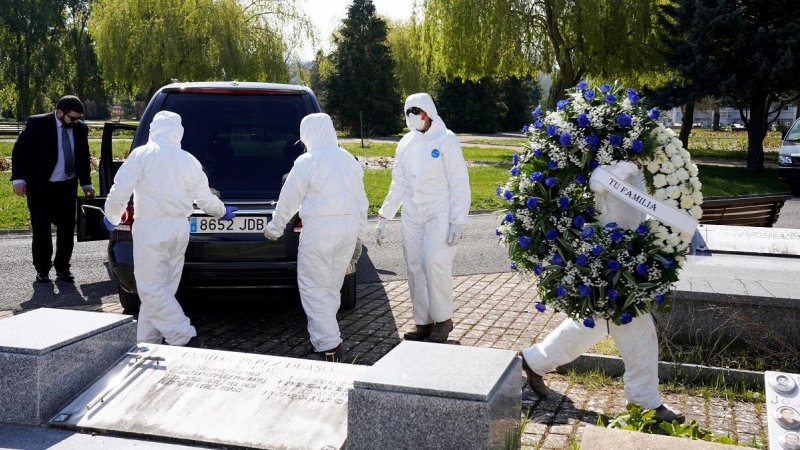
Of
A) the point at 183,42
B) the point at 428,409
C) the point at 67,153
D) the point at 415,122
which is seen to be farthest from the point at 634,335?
the point at 183,42

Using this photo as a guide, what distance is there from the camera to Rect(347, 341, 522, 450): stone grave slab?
10.6 ft

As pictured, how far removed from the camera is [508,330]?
6.74 meters

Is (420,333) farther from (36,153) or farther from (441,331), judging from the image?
(36,153)

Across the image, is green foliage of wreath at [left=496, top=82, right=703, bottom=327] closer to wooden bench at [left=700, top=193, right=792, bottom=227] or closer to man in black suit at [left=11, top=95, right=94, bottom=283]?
wooden bench at [left=700, top=193, right=792, bottom=227]

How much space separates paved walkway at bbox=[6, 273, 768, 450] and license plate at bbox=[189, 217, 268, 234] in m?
0.89

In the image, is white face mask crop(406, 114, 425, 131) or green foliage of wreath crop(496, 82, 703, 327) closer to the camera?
green foliage of wreath crop(496, 82, 703, 327)

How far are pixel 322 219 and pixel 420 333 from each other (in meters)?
1.38

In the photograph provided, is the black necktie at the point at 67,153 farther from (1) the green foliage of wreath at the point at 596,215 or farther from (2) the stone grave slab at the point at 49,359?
(1) the green foliage of wreath at the point at 596,215

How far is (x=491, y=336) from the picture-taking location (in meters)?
6.55

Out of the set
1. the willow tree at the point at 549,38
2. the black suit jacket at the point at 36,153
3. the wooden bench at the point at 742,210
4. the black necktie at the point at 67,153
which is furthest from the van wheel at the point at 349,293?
the willow tree at the point at 549,38

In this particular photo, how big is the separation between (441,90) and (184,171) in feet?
180

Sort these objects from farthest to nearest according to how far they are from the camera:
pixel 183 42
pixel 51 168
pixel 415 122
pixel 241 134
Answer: pixel 183 42 < pixel 51 168 < pixel 241 134 < pixel 415 122

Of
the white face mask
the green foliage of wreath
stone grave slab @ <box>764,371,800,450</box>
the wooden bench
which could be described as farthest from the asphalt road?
stone grave slab @ <box>764,371,800,450</box>

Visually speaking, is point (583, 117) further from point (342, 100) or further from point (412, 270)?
point (342, 100)
